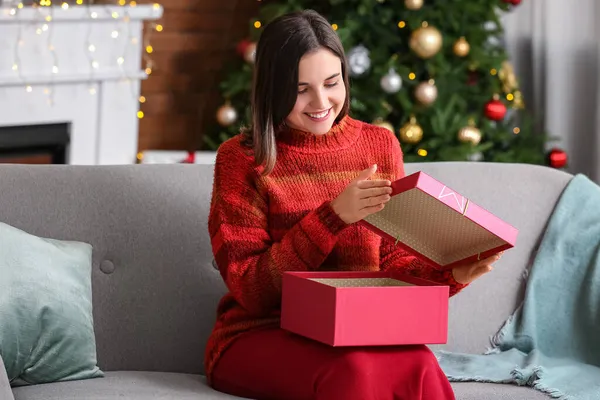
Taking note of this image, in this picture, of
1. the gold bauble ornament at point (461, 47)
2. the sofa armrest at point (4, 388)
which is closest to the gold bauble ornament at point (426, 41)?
the gold bauble ornament at point (461, 47)

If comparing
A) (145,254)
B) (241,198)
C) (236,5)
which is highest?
(236,5)

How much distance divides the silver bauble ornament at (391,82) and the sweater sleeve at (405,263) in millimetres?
2046

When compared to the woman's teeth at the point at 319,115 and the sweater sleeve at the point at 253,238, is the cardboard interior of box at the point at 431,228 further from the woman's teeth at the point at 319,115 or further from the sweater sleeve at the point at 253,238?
the woman's teeth at the point at 319,115

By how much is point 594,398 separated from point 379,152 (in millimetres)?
677

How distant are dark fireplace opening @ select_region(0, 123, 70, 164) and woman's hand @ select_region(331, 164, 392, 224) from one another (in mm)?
2453

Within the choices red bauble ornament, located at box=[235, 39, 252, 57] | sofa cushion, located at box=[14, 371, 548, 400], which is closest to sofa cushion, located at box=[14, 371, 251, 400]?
sofa cushion, located at box=[14, 371, 548, 400]

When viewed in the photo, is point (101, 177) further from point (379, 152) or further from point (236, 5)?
point (236, 5)

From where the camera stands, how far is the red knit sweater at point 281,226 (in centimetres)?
203

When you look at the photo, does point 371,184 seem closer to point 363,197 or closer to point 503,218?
point 363,197

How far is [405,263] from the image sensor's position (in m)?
2.16

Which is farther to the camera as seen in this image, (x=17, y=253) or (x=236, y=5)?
(x=236, y=5)

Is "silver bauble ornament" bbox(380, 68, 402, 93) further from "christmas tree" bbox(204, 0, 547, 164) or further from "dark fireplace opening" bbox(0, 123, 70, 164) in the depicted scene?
"dark fireplace opening" bbox(0, 123, 70, 164)

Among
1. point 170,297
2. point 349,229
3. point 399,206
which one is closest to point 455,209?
point 399,206

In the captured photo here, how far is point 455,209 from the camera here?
5.96 feet
